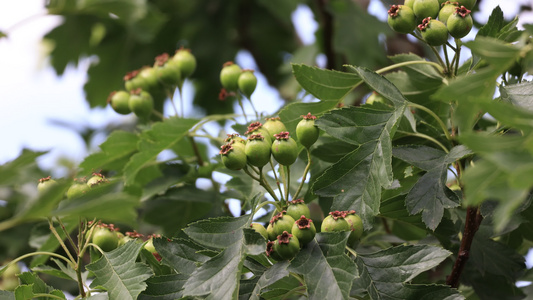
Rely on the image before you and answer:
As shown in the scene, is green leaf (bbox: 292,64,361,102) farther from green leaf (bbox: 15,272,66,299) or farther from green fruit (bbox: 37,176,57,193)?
green leaf (bbox: 15,272,66,299)

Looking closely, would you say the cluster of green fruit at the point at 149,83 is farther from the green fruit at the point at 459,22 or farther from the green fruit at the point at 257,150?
the green fruit at the point at 459,22

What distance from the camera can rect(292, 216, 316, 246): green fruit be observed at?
141 cm

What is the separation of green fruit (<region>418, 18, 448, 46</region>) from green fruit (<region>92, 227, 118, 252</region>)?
1012 mm

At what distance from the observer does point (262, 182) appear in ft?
5.25

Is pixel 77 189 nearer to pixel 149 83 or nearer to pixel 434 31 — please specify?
pixel 149 83

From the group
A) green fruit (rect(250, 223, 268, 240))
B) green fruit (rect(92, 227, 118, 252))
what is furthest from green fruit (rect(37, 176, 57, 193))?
green fruit (rect(250, 223, 268, 240))

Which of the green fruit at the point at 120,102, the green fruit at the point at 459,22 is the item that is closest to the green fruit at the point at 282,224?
the green fruit at the point at 459,22

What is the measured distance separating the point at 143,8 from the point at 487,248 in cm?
240

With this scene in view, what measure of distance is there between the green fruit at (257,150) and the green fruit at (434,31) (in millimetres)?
497

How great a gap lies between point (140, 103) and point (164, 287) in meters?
1.07

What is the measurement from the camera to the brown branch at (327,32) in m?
3.74

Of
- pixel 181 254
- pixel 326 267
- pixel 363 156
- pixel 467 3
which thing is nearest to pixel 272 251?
pixel 326 267

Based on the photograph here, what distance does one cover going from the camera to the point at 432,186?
1.53 meters

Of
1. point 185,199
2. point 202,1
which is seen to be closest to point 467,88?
point 185,199
